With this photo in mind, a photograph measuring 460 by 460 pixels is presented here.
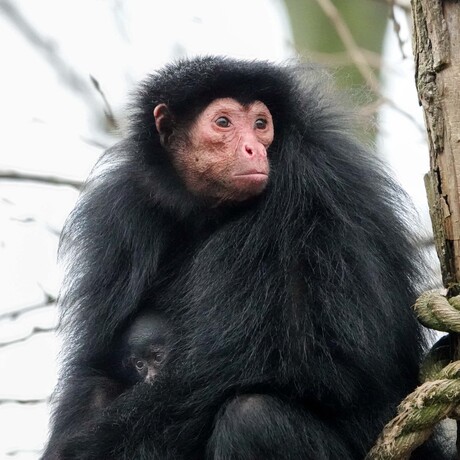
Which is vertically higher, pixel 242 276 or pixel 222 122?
pixel 222 122

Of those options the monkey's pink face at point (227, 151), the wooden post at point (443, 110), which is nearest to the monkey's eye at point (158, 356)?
the monkey's pink face at point (227, 151)

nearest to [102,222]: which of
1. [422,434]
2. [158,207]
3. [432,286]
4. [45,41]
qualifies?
[158,207]

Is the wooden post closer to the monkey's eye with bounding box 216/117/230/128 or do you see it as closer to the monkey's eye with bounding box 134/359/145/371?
the monkey's eye with bounding box 216/117/230/128

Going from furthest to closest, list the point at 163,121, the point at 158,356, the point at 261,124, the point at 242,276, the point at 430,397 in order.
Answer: the point at 163,121 → the point at 261,124 → the point at 158,356 → the point at 242,276 → the point at 430,397

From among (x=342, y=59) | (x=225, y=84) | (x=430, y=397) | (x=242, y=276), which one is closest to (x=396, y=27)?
(x=342, y=59)

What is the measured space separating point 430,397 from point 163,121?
7.97ft

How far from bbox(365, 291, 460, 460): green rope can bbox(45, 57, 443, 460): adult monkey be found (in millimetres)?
418

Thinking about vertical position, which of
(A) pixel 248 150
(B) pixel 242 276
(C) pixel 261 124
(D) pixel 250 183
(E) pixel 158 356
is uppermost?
(C) pixel 261 124

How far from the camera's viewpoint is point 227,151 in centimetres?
557

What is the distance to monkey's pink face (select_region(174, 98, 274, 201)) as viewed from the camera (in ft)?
17.5

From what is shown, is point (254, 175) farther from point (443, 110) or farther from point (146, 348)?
point (443, 110)

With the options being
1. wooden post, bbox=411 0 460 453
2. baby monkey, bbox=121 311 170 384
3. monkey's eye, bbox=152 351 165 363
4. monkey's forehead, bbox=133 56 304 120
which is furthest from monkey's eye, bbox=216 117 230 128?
wooden post, bbox=411 0 460 453

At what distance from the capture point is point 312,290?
4945mm

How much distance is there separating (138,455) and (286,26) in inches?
241
